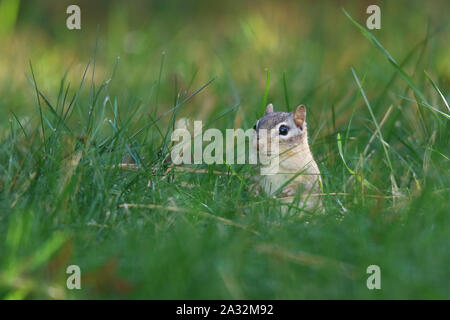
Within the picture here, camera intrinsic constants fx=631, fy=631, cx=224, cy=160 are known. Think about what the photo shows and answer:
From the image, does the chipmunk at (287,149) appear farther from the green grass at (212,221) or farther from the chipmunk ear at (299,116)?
the green grass at (212,221)

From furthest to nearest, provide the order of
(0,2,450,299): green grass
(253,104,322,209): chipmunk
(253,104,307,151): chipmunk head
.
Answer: (253,104,307,151): chipmunk head
(253,104,322,209): chipmunk
(0,2,450,299): green grass

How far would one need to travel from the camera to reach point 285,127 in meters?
3.85

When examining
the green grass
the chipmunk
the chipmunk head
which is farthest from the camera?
the chipmunk head

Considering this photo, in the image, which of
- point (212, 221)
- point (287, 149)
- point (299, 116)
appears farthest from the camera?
point (299, 116)

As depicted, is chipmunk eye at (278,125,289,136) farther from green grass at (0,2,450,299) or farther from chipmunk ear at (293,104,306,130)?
green grass at (0,2,450,299)

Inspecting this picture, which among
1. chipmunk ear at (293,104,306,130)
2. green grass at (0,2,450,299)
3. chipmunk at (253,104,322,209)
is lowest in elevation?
green grass at (0,2,450,299)

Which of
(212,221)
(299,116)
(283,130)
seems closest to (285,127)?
(283,130)

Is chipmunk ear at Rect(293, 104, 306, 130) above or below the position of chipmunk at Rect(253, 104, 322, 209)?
above

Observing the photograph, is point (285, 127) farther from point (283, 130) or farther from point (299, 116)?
point (299, 116)

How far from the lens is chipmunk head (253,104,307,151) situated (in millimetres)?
3836

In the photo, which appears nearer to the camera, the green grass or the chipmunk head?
the green grass

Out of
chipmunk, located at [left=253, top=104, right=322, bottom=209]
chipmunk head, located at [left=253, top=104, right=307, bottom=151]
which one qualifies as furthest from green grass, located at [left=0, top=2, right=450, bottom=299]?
chipmunk head, located at [left=253, top=104, right=307, bottom=151]
